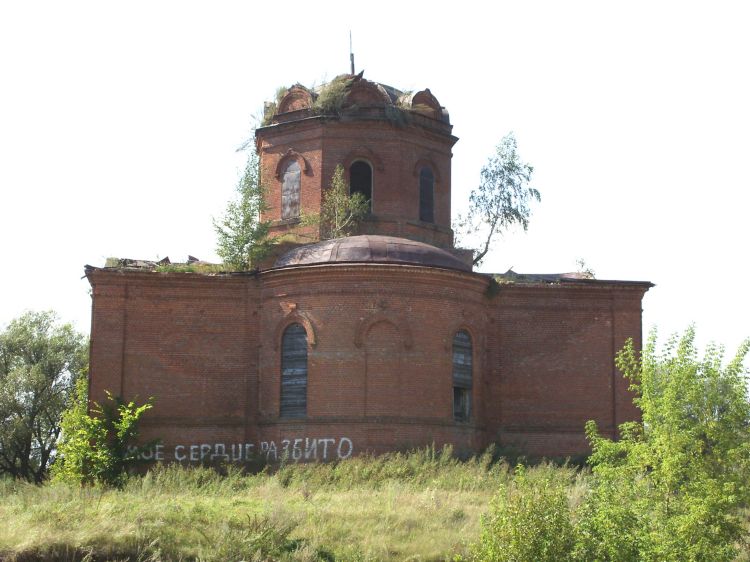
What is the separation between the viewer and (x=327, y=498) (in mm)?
21719

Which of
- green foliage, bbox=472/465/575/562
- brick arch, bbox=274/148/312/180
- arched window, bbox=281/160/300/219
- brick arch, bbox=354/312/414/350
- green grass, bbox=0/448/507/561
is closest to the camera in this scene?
green foliage, bbox=472/465/575/562

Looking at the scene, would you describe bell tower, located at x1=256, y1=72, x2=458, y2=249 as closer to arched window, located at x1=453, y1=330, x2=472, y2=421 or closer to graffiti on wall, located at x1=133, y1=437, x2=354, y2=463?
arched window, located at x1=453, y1=330, x2=472, y2=421

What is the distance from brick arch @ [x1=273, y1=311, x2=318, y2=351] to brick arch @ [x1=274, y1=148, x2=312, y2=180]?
543cm

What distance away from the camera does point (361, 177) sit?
3041cm

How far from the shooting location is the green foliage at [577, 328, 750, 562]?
51.1 feet

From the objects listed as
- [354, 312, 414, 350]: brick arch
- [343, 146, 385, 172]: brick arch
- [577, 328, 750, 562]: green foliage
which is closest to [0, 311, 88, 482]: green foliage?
[343, 146, 385, 172]: brick arch

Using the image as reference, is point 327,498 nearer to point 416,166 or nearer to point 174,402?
point 174,402

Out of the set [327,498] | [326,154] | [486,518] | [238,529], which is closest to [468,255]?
[326,154]

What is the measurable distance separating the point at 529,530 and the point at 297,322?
12.4 metres

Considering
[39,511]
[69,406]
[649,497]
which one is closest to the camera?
[649,497]

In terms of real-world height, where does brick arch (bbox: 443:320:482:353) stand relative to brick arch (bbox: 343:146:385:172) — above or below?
below

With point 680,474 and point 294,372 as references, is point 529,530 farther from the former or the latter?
point 294,372

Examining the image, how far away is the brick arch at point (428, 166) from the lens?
1210 inches

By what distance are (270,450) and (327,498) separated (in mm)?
4616
